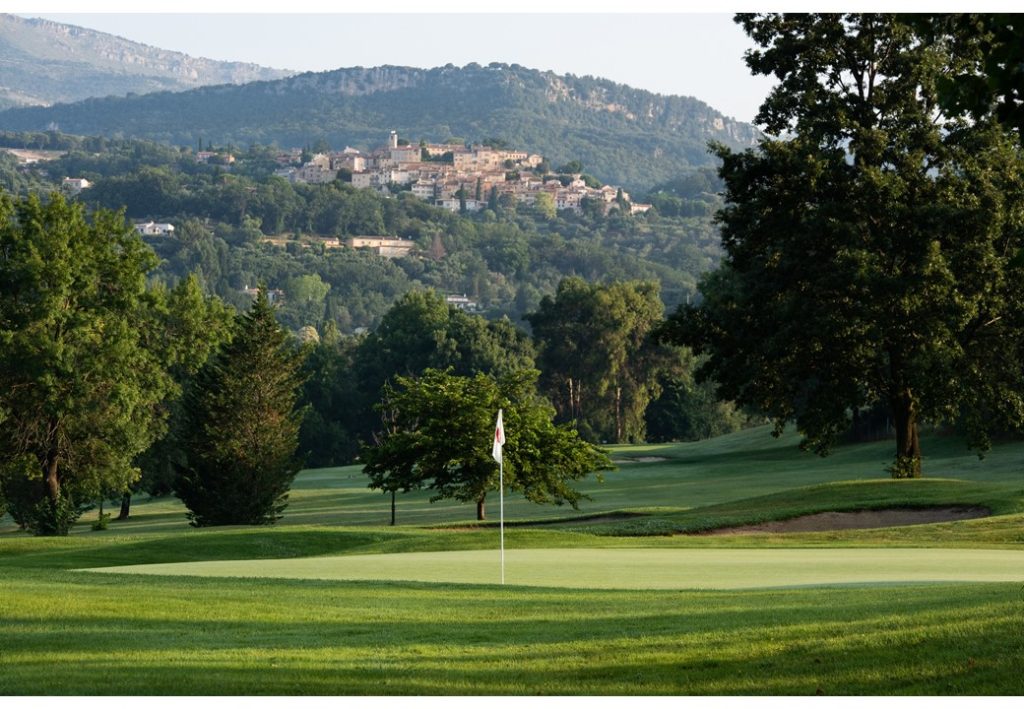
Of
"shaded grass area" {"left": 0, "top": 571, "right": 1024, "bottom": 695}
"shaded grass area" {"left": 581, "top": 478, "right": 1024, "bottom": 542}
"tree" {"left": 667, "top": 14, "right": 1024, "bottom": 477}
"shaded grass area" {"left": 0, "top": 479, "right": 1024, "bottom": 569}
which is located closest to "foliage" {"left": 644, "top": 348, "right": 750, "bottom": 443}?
"tree" {"left": 667, "top": 14, "right": 1024, "bottom": 477}

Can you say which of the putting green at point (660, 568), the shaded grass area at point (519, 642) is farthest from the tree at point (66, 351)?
the shaded grass area at point (519, 642)

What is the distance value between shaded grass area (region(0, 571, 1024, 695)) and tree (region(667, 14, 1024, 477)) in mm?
18492

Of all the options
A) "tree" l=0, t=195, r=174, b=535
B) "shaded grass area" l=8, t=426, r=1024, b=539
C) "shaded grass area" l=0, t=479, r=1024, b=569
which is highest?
"tree" l=0, t=195, r=174, b=535

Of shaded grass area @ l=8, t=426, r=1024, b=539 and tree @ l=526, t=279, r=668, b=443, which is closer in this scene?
shaded grass area @ l=8, t=426, r=1024, b=539

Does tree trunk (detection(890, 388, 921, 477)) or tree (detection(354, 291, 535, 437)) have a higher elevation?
tree (detection(354, 291, 535, 437))

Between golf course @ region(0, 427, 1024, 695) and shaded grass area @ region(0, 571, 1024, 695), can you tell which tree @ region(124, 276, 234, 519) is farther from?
shaded grass area @ region(0, 571, 1024, 695)

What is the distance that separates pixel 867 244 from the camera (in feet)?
115

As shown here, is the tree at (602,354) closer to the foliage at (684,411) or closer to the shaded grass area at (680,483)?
the foliage at (684,411)

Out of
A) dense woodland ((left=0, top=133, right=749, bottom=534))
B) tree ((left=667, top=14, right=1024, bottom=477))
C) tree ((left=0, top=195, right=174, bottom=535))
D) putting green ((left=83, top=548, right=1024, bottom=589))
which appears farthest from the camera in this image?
dense woodland ((left=0, top=133, right=749, bottom=534))

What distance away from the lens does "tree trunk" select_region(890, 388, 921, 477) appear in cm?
3734

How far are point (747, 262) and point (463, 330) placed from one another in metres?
76.1

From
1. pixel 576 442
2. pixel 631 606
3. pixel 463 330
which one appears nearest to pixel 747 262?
pixel 576 442

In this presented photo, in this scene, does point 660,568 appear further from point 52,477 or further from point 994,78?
point 52,477

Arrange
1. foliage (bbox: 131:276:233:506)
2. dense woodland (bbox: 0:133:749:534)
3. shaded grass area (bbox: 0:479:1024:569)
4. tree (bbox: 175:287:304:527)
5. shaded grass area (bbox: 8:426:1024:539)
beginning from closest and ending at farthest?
shaded grass area (bbox: 0:479:1024:569) < dense woodland (bbox: 0:133:749:534) < shaded grass area (bbox: 8:426:1024:539) < tree (bbox: 175:287:304:527) < foliage (bbox: 131:276:233:506)
